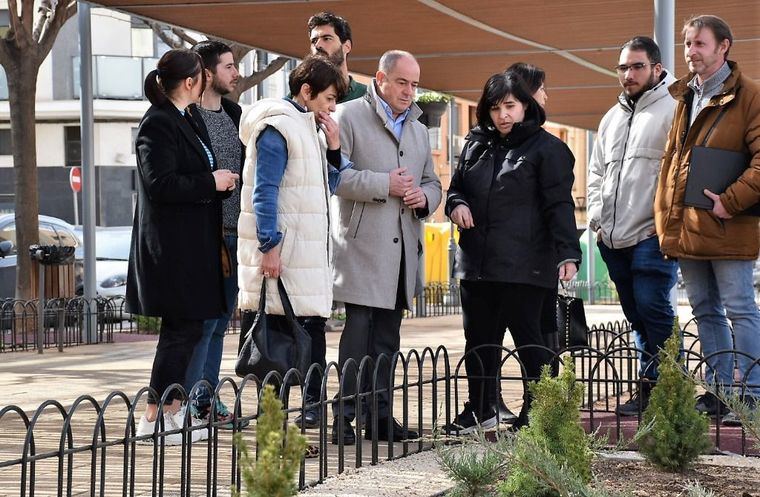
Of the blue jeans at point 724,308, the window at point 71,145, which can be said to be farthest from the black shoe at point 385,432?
the window at point 71,145

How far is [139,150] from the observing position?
6.56 m

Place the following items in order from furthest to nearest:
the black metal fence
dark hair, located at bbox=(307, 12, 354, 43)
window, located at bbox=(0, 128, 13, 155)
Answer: window, located at bbox=(0, 128, 13, 155)
the black metal fence
dark hair, located at bbox=(307, 12, 354, 43)

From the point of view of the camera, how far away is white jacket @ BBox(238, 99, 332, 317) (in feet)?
20.8

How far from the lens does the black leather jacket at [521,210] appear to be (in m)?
7.04

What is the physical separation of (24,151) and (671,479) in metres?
13.0

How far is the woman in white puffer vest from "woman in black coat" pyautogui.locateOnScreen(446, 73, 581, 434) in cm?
89

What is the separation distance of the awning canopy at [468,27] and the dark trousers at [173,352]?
3676mm

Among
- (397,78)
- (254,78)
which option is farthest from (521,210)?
(254,78)

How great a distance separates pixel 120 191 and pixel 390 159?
3940cm

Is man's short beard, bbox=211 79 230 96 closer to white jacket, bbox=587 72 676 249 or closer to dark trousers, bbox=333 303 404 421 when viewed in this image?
dark trousers, bbox=333 303 404 421

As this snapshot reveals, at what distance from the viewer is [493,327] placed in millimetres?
7355

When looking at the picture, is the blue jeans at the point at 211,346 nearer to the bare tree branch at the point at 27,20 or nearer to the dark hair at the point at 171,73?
the dark hair at the point at 171,73

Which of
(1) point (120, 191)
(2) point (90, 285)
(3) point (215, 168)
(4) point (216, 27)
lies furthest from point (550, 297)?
(1) point (120, 191)

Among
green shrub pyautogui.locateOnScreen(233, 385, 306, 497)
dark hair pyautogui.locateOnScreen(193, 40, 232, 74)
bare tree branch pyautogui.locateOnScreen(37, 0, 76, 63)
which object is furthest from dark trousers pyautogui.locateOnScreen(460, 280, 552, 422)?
bare tree branch pyautogui.locateOnScreen(37, 0, 76, 63)
